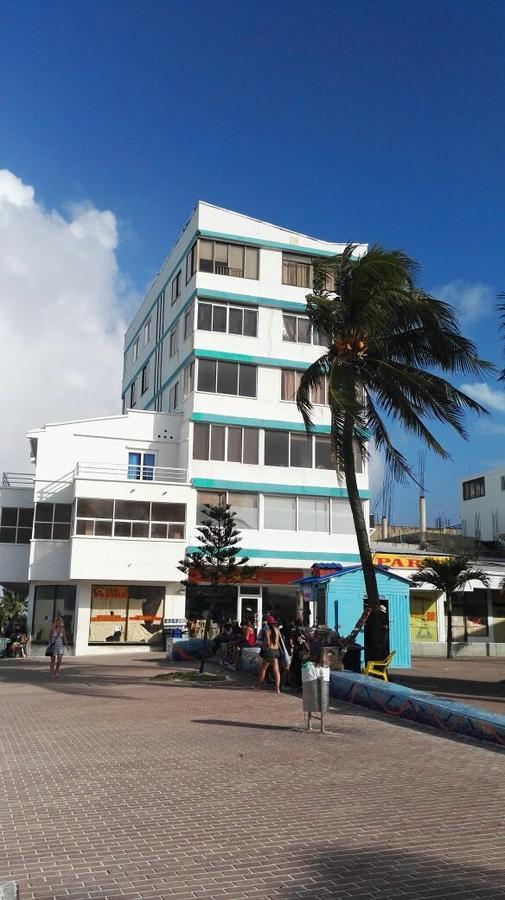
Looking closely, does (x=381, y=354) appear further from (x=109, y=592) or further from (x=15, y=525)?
(x=15, y=525)

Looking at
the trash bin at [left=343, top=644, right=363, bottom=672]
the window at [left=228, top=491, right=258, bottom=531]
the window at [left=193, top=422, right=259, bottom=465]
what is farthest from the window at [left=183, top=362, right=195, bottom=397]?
the trash bin at [left=343, top=644, right=363, bottom=672]

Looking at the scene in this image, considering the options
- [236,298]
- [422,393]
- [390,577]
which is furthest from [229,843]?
[236,298]

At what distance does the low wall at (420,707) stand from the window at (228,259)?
999 inches

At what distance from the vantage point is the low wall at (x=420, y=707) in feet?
36.7

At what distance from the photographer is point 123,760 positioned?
962cm

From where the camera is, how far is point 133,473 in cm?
3697

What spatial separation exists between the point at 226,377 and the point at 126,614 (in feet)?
38.4

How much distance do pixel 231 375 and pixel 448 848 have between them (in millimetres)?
31415

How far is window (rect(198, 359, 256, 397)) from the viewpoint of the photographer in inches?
1428

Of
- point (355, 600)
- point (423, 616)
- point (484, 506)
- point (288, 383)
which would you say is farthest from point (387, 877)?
point (484, 506)

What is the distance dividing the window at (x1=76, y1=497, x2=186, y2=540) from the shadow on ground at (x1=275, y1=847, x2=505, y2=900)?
1070 inches

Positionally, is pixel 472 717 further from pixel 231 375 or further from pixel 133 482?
pixel 231 375

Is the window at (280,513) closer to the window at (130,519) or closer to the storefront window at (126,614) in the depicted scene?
the window at (130,519)

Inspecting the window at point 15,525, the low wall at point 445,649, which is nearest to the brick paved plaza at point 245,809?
the low wall at point 445,649
